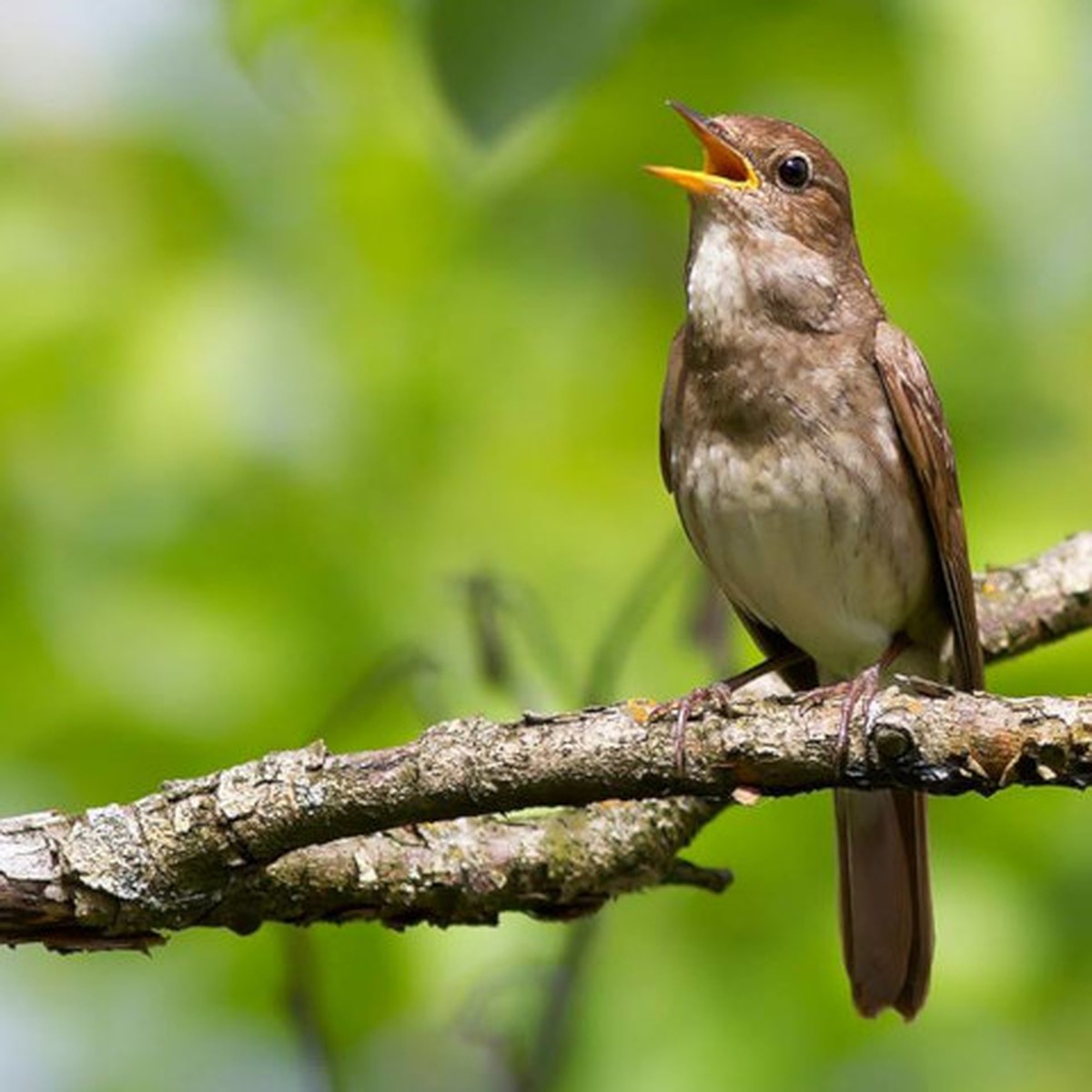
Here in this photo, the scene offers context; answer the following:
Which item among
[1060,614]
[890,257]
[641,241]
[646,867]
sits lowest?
[646,867]

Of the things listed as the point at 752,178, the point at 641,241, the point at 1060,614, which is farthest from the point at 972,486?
the point at 641,241

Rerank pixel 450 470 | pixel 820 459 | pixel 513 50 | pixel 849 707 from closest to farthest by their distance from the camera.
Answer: pixel 513 50, pixel 849 707, pixel 820 459, pixel 450 470

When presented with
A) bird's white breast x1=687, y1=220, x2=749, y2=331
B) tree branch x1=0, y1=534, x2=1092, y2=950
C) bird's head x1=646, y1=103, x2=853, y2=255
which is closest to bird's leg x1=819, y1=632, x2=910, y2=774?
tree branch x1=0, y1=534, x2=1092, y2=950

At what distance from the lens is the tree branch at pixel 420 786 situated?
342 cm

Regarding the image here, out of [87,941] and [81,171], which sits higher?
[81,171]

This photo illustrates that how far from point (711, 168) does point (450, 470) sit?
4.03ft

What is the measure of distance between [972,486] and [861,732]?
8.55ft

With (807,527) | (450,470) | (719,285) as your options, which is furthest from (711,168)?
(450,470)

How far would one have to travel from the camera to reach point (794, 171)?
18.0ft

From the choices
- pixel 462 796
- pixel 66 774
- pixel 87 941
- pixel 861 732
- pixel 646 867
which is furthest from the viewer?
pixel 66 774

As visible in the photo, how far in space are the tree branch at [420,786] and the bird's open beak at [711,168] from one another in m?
1.77

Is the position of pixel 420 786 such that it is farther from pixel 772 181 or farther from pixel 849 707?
pixel 772 181

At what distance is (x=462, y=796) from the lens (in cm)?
365

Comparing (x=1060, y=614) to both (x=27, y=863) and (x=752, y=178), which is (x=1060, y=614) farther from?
(x=27, y=863)
